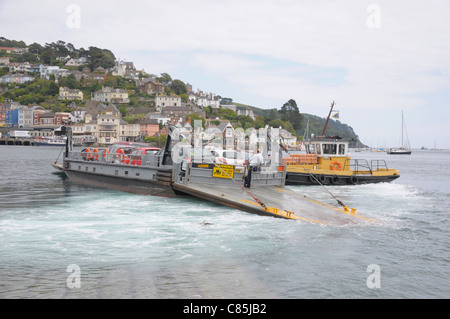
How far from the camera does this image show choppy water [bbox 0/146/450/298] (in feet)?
27.6

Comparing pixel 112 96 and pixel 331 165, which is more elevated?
pixel 112 96

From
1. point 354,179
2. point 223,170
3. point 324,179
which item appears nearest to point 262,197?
point 223,170

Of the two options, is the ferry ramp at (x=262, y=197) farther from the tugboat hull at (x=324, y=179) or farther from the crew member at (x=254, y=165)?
the tugboat hull at (x=324, y=179)

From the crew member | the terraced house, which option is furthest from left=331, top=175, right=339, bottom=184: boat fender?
the terraced house

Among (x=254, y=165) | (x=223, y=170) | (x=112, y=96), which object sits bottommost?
(x=223, y=170)

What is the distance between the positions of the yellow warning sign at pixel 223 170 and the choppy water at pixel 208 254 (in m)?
1.57

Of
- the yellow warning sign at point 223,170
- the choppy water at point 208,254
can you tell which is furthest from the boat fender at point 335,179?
the yellow warning sign at point 223,170

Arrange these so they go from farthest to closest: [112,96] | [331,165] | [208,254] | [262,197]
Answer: [112,96] → [331,165] → [262,197] → [208,254]

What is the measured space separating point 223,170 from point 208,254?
795cm

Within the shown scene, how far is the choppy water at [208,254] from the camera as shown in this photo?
8.40 metres

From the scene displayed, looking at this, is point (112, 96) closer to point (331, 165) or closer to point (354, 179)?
point (331, 165)

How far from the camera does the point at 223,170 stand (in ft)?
60.3

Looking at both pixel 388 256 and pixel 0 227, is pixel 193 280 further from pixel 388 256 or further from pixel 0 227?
pixel 0 227

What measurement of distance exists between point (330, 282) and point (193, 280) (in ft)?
9.73
